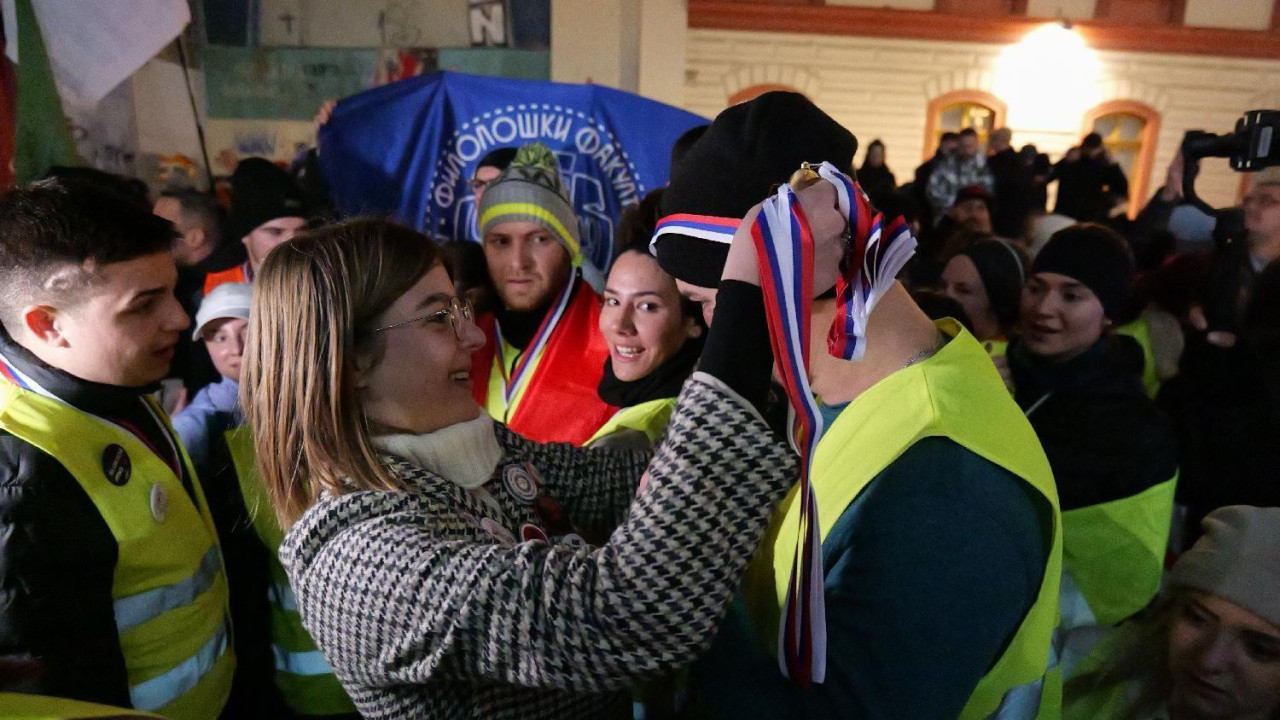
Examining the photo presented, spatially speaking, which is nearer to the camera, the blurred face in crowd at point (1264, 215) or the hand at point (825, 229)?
the hand at point (825, 229)

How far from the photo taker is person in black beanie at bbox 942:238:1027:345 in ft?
9.95

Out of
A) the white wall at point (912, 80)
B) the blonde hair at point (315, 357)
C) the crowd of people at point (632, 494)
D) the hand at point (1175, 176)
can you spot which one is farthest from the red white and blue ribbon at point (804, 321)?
the white wall at point (912, 80)

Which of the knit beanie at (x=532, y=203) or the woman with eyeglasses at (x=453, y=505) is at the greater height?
the knit beanie at (x=532, y=203)

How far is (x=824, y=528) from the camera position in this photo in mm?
983

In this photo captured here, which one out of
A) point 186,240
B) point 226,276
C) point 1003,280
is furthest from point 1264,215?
point 186,240

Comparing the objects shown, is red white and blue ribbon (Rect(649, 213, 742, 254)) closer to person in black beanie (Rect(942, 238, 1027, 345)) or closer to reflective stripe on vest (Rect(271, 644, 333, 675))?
reflective stripe on vest (Rect(271, 644, 333, 675))

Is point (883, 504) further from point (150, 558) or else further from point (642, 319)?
point (642, 319)

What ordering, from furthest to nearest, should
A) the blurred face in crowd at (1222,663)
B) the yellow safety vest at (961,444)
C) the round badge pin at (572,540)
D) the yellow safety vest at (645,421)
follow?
the yellow safety vest at (645,421) < the blurred face in crowd at (1222,663) < the round badge pin at (572,540) < the yellow safety vest at (961,444)

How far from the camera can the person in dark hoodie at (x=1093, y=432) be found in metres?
1.91

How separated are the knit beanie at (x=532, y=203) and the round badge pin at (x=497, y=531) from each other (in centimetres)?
178

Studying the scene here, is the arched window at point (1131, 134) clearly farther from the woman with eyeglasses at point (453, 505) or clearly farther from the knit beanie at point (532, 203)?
the woman with eyeglasses at point (453, 505)

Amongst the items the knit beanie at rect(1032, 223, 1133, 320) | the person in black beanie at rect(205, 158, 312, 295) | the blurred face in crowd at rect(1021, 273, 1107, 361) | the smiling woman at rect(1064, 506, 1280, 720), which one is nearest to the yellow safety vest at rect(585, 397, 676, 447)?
the smiling woman at rect(1064, 506, 1280, 720)

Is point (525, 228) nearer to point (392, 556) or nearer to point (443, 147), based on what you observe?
point (443, 147)

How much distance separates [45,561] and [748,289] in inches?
49.5
